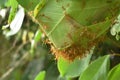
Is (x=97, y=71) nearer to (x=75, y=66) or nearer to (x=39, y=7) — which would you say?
(x=75, y=66)

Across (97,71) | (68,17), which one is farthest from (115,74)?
(68,17)

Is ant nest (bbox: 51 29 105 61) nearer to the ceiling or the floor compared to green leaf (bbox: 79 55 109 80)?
nearer to the ceiling

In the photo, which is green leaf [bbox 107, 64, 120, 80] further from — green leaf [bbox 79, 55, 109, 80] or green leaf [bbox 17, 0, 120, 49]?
green leaf [bbox 17, 0, 120, 49]

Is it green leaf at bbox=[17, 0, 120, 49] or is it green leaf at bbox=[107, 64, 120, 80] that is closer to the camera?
green leaf at bbox=[17, 0, 120, 49]

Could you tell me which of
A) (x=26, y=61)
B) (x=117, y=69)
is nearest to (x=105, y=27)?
(x=117, y=69)

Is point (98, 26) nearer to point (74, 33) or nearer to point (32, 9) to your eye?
point (74, 33)

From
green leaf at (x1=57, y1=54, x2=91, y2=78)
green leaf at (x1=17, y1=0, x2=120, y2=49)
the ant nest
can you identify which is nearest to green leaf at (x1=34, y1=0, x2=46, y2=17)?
green leaf at (x1=17, y1=0, x2=120, y2=49)

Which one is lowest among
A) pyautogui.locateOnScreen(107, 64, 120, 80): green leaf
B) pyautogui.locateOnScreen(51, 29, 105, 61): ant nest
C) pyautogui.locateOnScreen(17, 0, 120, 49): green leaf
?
pyautogui.locateOnScreen(107, 64, 120, 80): green leaf

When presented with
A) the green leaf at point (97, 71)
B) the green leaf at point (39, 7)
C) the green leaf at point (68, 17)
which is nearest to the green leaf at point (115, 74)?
the green leaf at point (97, 71)

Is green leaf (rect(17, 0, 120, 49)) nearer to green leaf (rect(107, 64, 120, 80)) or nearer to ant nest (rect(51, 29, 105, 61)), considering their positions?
ant nest (rect(51, 29, 105, 61))
